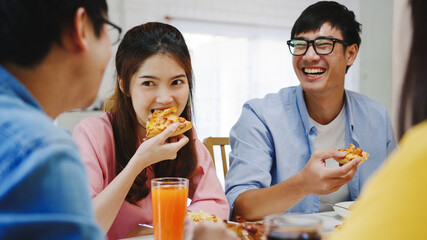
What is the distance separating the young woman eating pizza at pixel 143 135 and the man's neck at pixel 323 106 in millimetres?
739

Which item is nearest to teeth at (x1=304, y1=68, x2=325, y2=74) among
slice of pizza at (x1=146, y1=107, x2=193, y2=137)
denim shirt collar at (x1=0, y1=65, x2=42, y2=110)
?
slice of pizza at (x1=146, y1=107, x2=193, y2=137)

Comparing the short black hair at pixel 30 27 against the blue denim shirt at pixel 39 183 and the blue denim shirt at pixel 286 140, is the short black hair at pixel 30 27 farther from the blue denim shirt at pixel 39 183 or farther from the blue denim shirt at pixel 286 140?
the blue denim shirt at pixel 286 140

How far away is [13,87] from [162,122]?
104 cm

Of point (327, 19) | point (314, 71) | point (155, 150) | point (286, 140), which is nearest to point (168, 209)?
point (155, 150)

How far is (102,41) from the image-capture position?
836 mm

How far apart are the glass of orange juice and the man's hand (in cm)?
64

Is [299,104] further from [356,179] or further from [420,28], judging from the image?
[420,28]

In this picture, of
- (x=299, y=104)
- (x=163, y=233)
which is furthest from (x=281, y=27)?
(x=163, y=233)

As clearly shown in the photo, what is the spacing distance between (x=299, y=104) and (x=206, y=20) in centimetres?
284

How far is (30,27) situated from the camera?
0.66 metres

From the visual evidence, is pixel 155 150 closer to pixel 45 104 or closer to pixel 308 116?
pixel 45 104

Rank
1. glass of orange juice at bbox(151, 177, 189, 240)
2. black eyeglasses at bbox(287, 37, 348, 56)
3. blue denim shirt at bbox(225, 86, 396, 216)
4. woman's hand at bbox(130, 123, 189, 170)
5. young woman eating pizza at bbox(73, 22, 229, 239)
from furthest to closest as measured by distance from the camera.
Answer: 1. black eyeglasses at bbox(287, 37, 348, 56)
2. blue denim shirt at bbox(225, 86, 396, 216)
3. young woman eating pizza at bbox(73, 22, 229, 239)
4. woman's hand at bbox(130, 123, 189, 170)
5. glass of orange juice at bbox(151, 177, 189, 240)

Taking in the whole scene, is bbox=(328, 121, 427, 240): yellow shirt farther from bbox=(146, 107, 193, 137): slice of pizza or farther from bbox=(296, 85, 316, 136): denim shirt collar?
bbox=(296, 85, 316, 136): denim shirt collar

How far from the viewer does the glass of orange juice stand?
1230mm
